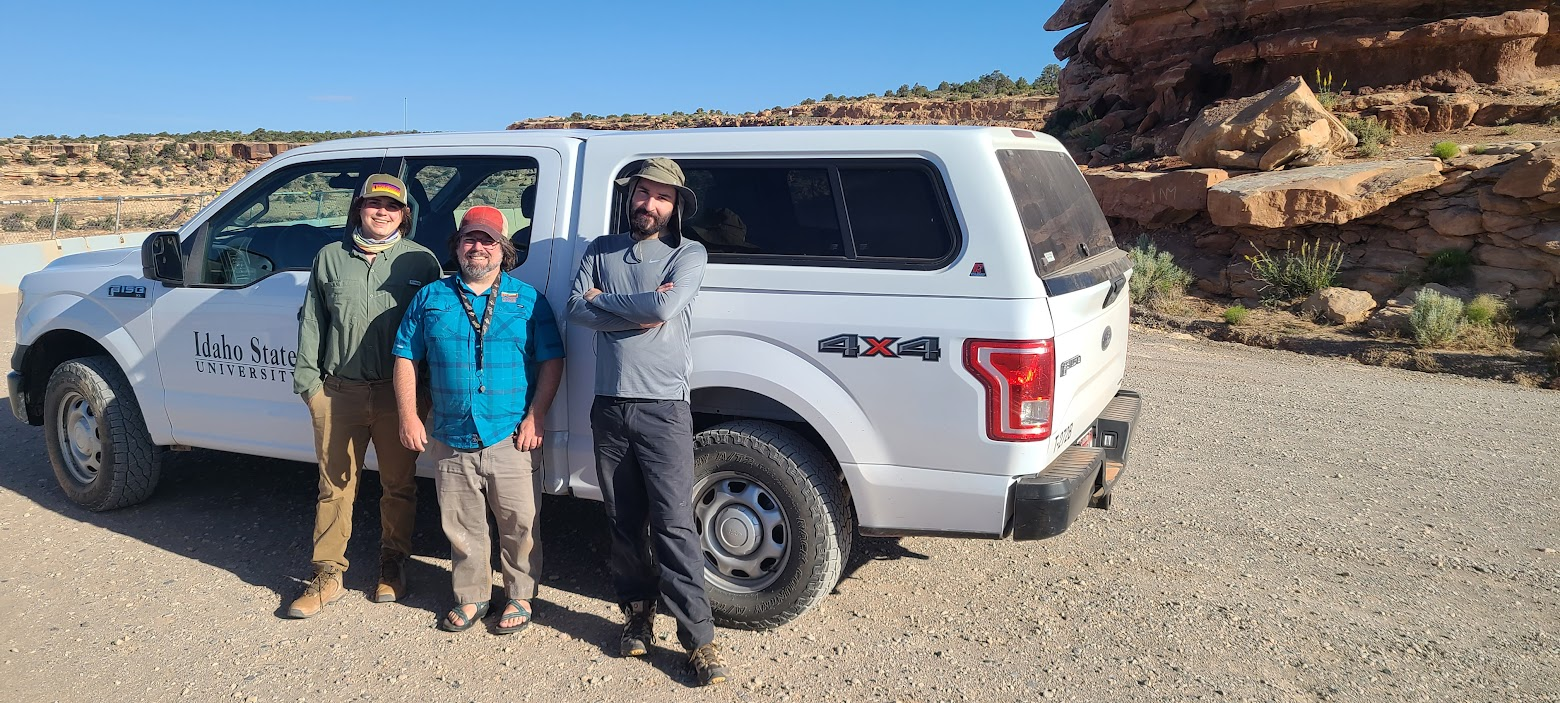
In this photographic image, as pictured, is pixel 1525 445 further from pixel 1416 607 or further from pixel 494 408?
pixel 494 408

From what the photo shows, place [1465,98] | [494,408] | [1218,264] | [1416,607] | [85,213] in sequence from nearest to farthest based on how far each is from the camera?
1. [494,408]
2. [1416,607]
3. [1218,264]
4. [1465,98]
5. [85,213]

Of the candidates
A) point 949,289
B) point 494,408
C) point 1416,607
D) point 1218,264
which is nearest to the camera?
point 949,289

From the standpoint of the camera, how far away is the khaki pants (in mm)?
4043

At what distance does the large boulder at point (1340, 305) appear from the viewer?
478 inches

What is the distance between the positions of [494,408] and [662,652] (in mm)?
1135

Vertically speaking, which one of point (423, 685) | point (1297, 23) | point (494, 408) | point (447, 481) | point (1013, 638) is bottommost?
point (423, 685)

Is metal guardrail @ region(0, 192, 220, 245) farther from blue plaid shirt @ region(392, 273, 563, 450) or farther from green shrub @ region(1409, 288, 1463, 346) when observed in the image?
green shrub @ region(1409, 288, 1463, 346)

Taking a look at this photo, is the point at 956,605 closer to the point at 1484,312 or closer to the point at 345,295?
the point at 345,295

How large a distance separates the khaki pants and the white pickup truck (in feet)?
0.89

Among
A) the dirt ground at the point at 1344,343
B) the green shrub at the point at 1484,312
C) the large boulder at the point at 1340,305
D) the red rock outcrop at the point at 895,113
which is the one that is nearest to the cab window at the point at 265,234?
the dirt ground at the point at 1344,343

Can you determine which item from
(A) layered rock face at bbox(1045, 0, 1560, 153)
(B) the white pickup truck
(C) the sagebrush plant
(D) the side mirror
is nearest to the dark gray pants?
(B) the white pickup truck

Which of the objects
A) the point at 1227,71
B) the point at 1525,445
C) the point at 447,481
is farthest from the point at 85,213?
the point at 1525,445

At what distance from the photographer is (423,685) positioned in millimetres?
3680

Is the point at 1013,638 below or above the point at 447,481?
below
